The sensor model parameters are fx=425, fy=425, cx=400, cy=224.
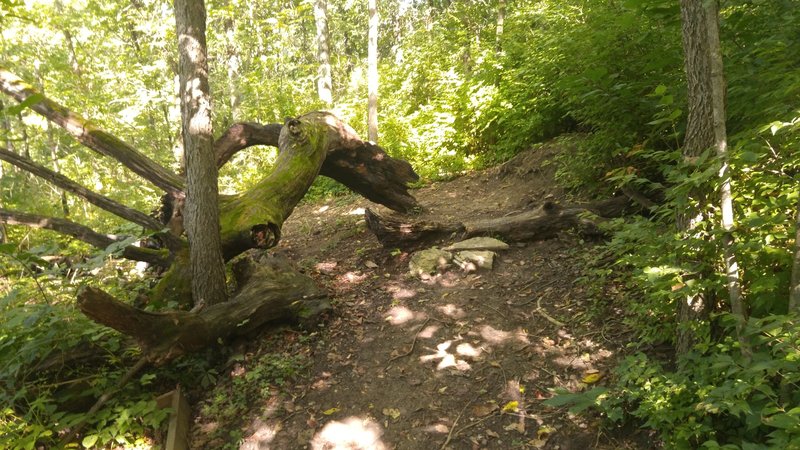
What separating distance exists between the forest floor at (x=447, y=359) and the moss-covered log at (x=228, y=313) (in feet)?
0.86

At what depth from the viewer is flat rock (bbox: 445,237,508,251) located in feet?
18.9

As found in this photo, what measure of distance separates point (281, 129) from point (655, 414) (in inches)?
259

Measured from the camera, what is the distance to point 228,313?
446 centimetres

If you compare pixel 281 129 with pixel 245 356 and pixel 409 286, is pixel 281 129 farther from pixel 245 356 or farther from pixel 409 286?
pixel 245 356

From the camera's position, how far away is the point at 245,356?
4473 mm

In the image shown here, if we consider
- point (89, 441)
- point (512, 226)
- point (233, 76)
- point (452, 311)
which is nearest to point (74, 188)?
point (89, 441)

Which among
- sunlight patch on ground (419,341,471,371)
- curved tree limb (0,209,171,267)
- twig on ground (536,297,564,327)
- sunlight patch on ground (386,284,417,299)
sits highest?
curved tree limb (0,209,171,267)

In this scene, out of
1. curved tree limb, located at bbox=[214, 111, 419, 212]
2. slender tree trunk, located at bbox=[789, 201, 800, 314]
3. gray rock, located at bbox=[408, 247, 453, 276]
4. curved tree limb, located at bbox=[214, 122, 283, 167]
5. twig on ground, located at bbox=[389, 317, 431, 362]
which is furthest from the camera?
curved tree limb, located at bbox=[214, 111, 419, 212]

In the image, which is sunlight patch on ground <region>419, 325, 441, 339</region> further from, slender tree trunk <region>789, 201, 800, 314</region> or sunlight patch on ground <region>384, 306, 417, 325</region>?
slender tree trunk <region>789, 201, 800, 314</region>

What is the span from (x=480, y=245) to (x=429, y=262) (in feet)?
2.41

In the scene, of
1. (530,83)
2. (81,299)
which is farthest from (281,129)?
(530,83)

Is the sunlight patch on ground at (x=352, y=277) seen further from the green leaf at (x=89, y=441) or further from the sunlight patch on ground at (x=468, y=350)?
the green leaf at (x=89, y=441)

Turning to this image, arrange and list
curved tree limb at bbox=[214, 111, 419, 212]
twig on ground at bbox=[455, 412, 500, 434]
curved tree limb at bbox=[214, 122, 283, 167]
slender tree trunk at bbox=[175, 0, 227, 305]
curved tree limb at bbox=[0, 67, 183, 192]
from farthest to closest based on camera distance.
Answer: curved tree limb at bbox=[214, 111, 419, 212]
curved tree limb at bbox=[214, 122, 283, 167]
curved tree limb at bbox=[0, 67, 183, 192]
slender tree trunk at bbox=[175, 0, 227, 305]
twig on ground at bbox=[455, 412, 500, 434]

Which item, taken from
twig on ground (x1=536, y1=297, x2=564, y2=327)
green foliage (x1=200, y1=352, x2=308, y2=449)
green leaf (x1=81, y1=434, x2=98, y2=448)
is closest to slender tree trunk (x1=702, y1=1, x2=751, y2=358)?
twig on ground (x1=536, y1=297, x2=564, y2=327)
